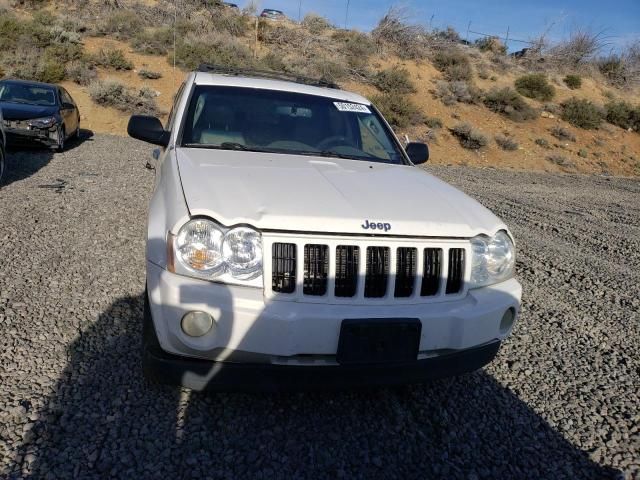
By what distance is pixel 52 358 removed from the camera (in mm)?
3061

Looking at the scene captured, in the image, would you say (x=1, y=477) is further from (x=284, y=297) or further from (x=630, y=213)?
(x=630, y=213)

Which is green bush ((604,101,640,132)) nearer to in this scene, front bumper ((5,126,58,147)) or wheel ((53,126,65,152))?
wheel ((53,126,65,152))

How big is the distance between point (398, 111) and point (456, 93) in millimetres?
5402

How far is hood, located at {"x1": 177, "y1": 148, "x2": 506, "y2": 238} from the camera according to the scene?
236cm

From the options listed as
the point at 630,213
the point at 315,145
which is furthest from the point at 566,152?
the point at 315,145

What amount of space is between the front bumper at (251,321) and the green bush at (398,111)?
805 inches

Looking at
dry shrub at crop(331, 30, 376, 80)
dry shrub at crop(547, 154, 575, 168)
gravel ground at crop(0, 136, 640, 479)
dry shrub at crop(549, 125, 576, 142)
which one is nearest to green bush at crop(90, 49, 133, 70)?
dry shrub at crop(331, 30, 376, 80)

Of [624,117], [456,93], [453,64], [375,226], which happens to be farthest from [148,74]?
[624,117]

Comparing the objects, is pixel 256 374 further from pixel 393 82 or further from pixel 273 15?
pixel 273 15

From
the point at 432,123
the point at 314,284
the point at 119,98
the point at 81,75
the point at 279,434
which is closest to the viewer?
the point at 314,284

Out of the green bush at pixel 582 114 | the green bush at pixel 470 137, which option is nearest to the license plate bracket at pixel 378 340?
the green bush at pixel 470 137

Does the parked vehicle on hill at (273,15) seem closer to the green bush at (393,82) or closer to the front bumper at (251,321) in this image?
the green bush at (393,82)

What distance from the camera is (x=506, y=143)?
71.8 feet

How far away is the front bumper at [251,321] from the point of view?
219 centimetres
